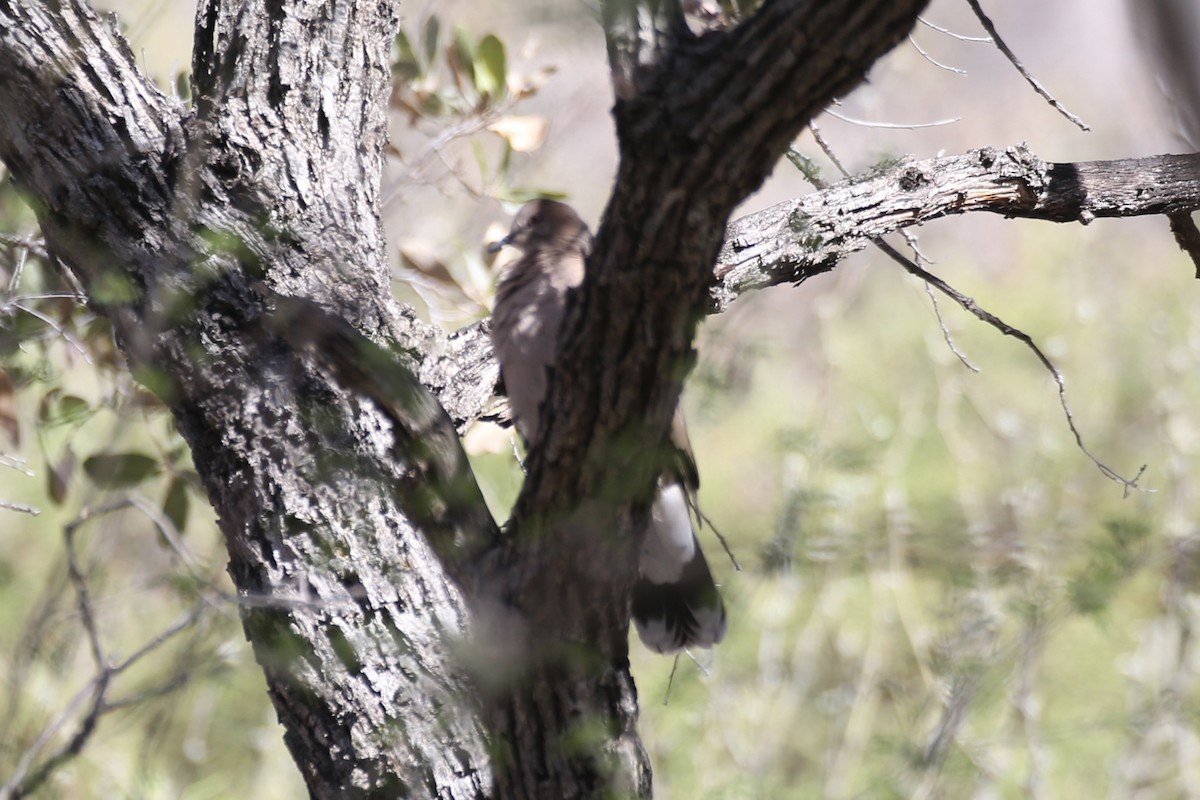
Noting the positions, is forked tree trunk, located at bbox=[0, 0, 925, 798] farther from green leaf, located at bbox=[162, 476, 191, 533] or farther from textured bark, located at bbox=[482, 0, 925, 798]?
green leaf, located at bbox=[162, 476, 191, 533]

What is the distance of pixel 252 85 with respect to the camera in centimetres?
195

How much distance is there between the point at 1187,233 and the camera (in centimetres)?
233

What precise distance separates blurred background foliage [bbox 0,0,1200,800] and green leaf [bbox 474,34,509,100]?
0.01 metres

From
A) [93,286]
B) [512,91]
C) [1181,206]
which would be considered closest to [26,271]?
[93,286]

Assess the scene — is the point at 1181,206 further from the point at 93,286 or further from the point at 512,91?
the point at 93,286

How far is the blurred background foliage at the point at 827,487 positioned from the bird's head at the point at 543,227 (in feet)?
0.48

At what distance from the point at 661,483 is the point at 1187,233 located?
50.7 inches

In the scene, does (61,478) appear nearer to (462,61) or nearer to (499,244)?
(499,244)

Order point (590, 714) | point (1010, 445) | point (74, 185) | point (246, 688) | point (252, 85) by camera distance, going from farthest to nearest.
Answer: point (246, 688), point (1010, 445), point (252, 85), point (74, 185), point (590, 714)

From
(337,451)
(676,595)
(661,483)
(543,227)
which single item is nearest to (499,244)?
(543,227)

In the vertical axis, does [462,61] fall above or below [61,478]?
above

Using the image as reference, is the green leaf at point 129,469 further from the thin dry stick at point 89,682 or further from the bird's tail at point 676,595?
the bird's tail at point 676,595

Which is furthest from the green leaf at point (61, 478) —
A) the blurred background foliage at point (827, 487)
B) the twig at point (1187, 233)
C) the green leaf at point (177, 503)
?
the twig at point (1187, 233)

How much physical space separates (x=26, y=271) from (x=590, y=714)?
6.07 feet
